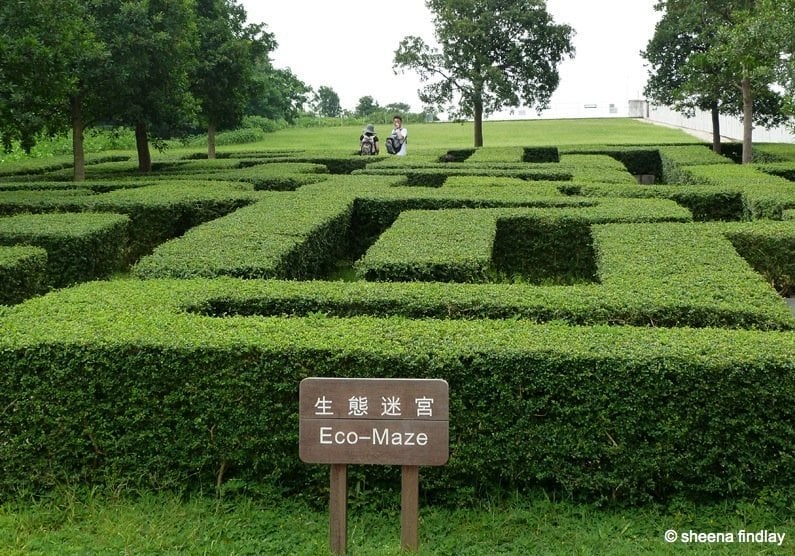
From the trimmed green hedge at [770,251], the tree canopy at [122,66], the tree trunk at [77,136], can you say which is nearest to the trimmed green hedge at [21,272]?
the tree canopy at [122,66]

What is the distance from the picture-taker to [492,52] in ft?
88.4

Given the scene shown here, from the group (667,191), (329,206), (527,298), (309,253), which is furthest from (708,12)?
(527,298)

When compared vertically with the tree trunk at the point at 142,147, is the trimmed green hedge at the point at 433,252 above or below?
below

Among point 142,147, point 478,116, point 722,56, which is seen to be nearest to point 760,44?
point 722,56

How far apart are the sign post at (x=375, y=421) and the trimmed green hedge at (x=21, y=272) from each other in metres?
4.79

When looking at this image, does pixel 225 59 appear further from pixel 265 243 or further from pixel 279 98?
pixel 279 98

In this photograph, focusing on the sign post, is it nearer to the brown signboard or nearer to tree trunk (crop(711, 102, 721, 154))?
the brown signboard

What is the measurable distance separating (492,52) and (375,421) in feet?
82.5

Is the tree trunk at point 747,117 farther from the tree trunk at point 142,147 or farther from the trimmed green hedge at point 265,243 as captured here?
the tree trunk at point 142,147

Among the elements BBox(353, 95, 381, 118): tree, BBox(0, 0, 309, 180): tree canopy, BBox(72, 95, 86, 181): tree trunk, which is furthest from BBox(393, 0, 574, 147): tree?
BBox(353, 95, 381, 118): tree

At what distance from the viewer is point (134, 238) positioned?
35.3 feet

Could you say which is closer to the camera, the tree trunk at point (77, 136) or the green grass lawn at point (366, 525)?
the green grass lawn at point (366, 525)

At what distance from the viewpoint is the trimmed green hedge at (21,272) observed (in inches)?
283

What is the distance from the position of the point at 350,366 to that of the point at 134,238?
7.24 m
